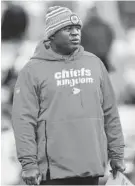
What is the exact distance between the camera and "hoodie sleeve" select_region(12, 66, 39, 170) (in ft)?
9.73

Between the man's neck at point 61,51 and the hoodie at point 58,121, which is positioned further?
the man's neck at point 61,51

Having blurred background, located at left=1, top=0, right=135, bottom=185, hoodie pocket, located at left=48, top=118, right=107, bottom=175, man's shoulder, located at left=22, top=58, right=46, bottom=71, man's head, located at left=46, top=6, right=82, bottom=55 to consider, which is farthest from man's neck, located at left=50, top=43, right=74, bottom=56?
blurred background, located at left=1, top=0, right=135, bottom=185

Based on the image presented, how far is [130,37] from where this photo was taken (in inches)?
161

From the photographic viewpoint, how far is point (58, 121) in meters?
3.00

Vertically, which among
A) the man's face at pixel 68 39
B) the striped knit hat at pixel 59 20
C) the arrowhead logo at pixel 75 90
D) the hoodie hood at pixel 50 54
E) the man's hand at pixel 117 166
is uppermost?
the striped knit hat at pixel 59 20

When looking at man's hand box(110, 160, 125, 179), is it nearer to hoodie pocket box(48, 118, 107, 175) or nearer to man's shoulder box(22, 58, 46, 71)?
hoodie pocket box(48, 118, 107, 175)

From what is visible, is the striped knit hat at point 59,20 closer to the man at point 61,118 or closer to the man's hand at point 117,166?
the man at point 61,118

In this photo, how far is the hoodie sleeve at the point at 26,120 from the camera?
2.97 meters

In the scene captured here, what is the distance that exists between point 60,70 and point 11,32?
1057 mm

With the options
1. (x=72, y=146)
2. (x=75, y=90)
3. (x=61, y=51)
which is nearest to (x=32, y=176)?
(x=72, y=146)

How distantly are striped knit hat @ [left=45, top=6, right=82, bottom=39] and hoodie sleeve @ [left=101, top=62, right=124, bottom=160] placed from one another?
380 millimetres

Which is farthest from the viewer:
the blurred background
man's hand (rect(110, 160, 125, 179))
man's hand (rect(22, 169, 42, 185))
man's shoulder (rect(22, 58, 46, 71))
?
the blurred background

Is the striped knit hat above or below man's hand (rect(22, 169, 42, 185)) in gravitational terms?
above

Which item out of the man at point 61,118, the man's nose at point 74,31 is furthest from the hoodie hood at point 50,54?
the man's nose at point 74,31
